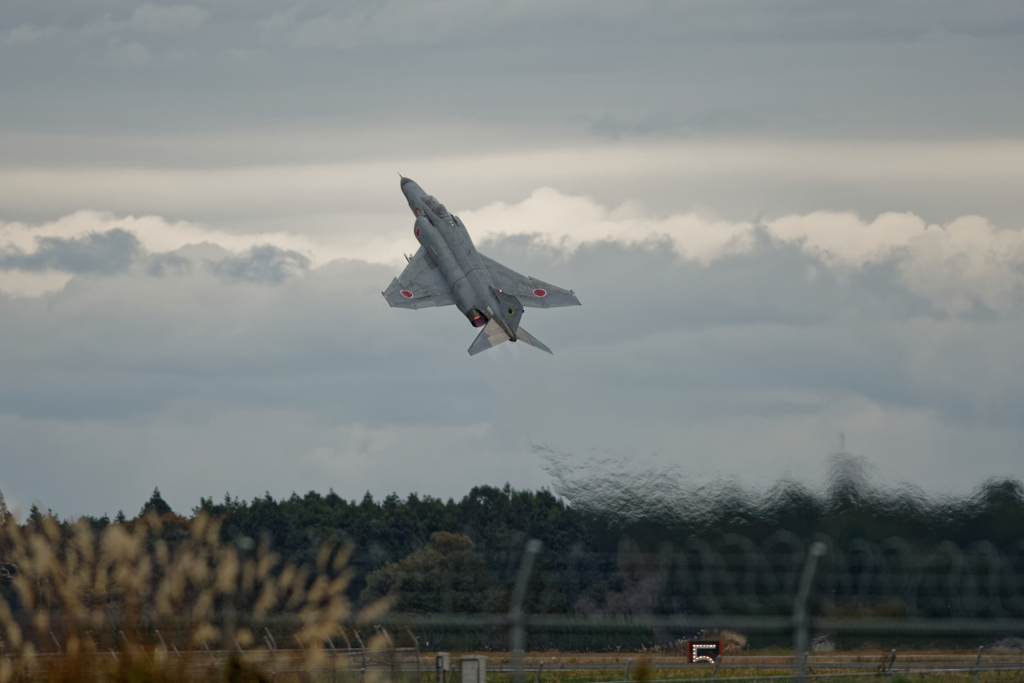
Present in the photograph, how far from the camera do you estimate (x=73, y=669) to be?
42.7 ft

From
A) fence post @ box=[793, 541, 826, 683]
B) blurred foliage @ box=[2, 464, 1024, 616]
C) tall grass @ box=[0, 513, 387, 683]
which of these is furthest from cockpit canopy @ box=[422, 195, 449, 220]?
tall grass @ box=[0, 513, 387, 683]

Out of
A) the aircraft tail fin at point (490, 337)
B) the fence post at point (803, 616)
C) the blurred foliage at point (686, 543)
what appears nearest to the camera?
the fence post at point (803, 616)

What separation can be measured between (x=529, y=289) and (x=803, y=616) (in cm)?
2868

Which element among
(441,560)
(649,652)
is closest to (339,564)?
(649,652)

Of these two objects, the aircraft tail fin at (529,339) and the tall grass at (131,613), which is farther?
the aircraft tail fin at (529,339)

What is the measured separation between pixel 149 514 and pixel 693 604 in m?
10.1

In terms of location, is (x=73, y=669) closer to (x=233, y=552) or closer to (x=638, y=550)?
(x=233, y=552)

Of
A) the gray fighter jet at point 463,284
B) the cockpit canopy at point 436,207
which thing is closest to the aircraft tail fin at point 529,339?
the gray fighter jet at point 463,284

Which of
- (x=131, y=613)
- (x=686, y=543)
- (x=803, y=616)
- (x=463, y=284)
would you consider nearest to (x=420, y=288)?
(x=463, y=284)

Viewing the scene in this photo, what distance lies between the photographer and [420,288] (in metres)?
43.3

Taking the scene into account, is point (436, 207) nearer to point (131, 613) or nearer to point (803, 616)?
point (803, 616)

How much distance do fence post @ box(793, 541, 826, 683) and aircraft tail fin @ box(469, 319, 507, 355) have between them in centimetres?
2193

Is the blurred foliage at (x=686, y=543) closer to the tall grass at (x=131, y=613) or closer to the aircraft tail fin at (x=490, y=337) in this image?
the tall grass at (x=131, y=613)

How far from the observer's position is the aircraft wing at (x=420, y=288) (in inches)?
1686
